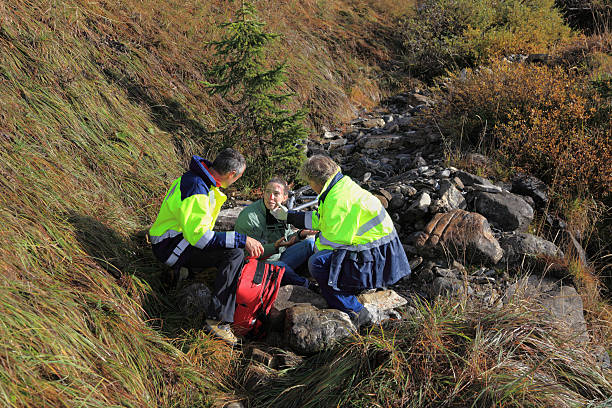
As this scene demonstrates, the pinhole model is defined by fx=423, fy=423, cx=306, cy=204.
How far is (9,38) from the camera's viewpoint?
505cm

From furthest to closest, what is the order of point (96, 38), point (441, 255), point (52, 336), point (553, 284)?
point (96, 38), point (441, 255), point (553, 284), point (52, 336)

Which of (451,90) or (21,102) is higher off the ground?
(21,102)

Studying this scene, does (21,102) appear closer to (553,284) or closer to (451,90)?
(553,284)

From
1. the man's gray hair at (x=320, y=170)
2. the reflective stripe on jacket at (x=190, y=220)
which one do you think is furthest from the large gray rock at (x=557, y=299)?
the reflective stripe on jacket at (x=190, y=220)

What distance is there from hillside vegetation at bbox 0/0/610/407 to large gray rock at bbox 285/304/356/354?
5.5 inches

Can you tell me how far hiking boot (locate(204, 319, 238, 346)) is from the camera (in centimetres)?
344

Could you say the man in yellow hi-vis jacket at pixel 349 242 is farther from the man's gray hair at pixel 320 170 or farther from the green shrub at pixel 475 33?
the green shrub at pixel 475 33

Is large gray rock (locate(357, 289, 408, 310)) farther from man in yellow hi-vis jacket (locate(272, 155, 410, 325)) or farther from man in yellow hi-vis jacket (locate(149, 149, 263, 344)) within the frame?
man in yellow hi-vis jacket (locate(149, 149, 263, 344))

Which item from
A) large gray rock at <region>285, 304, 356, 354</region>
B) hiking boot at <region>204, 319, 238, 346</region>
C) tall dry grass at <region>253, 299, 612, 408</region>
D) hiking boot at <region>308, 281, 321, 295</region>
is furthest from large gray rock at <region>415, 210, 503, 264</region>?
hiking boot at <region>204, 319, 238, 346</region>

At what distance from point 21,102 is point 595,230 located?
6.89 m

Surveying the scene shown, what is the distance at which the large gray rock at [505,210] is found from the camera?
16.7ft

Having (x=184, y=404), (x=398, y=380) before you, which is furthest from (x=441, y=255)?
(x=184, y=404)

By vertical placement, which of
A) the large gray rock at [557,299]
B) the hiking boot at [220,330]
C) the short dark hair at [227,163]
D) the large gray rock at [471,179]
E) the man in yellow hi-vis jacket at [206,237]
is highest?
the short dark hair at [227,163]

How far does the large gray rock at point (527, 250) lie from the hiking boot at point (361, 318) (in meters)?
1.87
